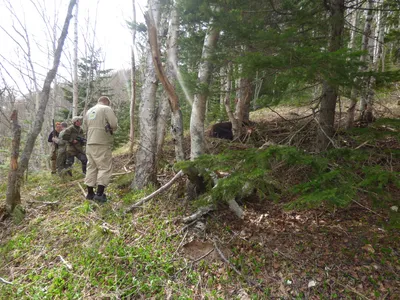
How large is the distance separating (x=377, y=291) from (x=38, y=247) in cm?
484

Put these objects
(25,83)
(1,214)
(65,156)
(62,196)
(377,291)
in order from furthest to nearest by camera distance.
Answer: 1. (25,83)
2. (65,156)
3. (62,196)
4. (1,214)
5. (377,291)

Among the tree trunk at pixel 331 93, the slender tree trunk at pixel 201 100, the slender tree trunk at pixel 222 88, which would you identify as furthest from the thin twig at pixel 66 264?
the tree trunk at pixel 331 93

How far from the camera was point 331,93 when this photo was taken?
333 cm

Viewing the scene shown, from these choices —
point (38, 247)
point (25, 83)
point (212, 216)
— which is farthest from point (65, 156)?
point (25, 83)

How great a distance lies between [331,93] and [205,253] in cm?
307

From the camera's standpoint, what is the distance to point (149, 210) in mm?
4086

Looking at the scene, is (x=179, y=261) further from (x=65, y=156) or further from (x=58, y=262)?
(x=65, y=156)

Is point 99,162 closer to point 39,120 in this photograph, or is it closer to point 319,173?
point 39,120

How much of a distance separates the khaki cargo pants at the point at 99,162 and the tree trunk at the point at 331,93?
3.77 meters

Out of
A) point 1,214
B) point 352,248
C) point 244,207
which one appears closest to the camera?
point 352,248

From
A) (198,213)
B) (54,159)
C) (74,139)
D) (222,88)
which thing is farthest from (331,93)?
(54,159)

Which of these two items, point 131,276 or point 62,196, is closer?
point 131,276

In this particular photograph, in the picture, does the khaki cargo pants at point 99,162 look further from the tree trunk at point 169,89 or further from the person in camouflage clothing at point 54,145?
the person in camouflage clothing at point 54,145

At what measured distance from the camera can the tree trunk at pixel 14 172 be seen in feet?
14.3
